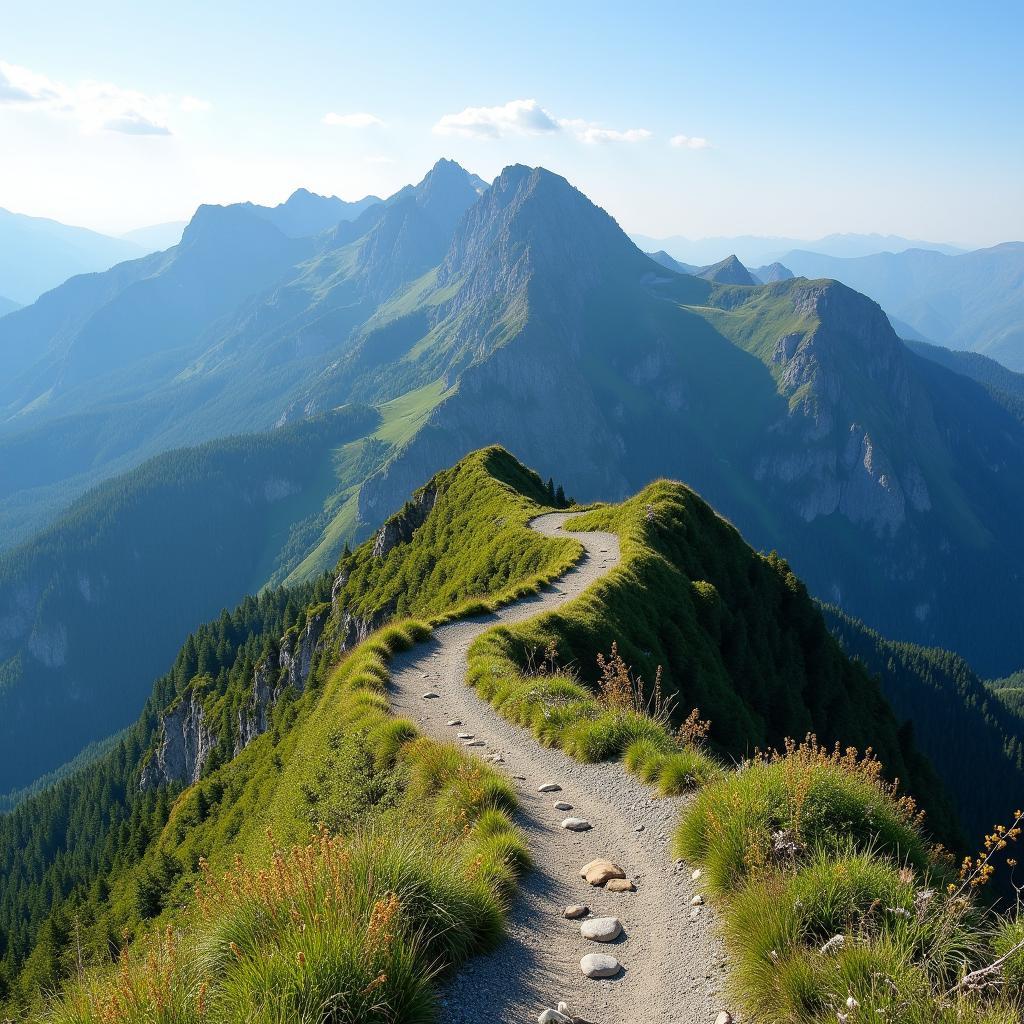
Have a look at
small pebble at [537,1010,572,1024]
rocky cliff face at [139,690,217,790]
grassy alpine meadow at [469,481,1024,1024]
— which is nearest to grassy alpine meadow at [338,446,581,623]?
grassy alpine meadow at [469,481,1024,1024]

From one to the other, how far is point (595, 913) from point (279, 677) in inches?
3465

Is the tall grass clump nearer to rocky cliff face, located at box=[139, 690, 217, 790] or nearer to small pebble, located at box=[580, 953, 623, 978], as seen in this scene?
small pebble, located at box=[580, 953, 623, 978]

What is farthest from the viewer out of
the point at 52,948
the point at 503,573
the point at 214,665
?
the point at 214,665

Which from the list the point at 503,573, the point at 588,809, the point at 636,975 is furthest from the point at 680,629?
the point at 636,975

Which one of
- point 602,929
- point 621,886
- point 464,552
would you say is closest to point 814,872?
point 602,929

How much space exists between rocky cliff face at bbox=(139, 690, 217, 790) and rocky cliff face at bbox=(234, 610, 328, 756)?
94.3ft

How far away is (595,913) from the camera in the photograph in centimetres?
969

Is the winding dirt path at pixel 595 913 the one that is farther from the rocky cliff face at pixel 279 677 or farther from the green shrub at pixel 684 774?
the rocky cliff face at pixel 279 677

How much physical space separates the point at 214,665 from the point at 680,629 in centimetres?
15647

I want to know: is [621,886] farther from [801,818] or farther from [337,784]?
[337,784]

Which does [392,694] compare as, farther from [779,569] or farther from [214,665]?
[214,665]

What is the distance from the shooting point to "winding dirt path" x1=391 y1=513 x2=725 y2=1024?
24.6 ft

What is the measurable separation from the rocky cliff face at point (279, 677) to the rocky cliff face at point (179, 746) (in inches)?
1132

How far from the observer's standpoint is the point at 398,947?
20.8ft
